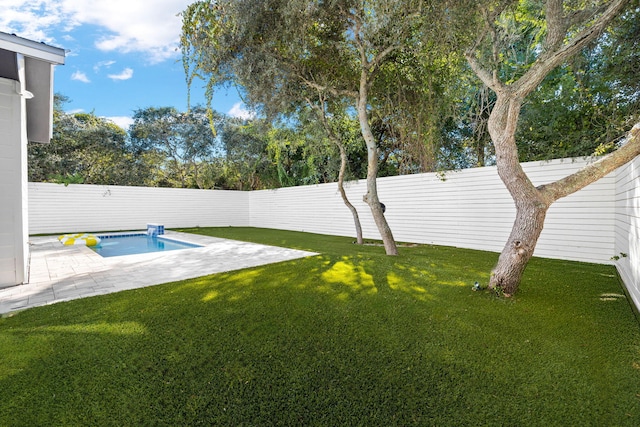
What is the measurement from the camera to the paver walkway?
12.4 feet

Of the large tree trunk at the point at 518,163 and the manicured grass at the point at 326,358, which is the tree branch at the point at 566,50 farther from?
the manicured grass at the point at 326,358

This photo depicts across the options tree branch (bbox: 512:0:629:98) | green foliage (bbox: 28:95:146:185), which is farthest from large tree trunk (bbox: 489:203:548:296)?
green foliage (bbox: 28:95:146:185)

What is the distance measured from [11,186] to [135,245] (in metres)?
5.72

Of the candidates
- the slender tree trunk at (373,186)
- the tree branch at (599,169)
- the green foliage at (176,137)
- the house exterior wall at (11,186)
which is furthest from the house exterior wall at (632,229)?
the green foliage at (176,137)

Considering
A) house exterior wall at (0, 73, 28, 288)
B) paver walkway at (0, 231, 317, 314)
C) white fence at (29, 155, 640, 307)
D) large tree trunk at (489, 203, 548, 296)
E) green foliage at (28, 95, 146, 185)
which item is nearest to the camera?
large tree trunk at (489, 203, 548, 296)

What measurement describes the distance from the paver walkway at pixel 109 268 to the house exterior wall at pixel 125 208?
4.65m

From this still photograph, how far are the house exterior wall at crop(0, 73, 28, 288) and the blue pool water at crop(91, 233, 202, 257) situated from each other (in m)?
3.67

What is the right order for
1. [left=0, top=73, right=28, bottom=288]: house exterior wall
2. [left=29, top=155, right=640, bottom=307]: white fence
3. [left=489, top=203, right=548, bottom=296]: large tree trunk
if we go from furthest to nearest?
[left=29, top=155, right=640, bottom=307]: white fence < [left=0, top=73, right=28, bottom=288]: house exterior wall < [left=489, top=203, right=548, bottom=296]: large tree trunk

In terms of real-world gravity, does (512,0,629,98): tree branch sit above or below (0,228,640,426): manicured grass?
above

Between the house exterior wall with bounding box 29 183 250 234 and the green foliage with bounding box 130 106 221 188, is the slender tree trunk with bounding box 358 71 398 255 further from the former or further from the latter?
the green foliage with bounding box 130 106 221 188

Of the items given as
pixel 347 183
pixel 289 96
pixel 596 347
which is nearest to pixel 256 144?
pixel 347 183

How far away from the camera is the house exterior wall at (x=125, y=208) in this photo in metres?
11.3

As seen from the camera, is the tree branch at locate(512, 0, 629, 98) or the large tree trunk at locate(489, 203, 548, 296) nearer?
the tree branch at locate(512, 0, 629, 98)

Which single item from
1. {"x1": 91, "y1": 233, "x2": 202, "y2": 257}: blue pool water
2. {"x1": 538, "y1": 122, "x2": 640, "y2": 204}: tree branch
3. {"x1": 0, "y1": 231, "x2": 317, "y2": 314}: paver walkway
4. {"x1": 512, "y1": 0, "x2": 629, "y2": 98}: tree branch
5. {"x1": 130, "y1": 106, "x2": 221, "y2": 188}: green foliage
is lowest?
{"x1": 91, "y1": 233, "x2": 202, "y2": 257}: blue pool water
